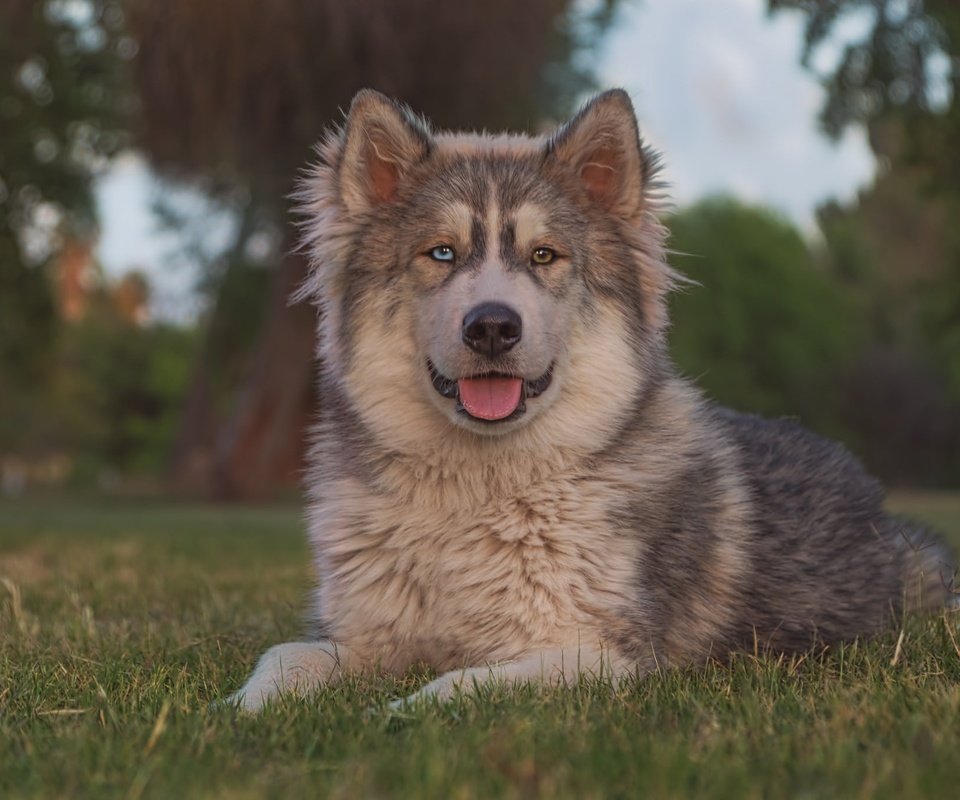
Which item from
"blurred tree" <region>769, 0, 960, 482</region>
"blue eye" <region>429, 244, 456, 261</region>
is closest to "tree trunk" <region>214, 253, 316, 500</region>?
"blurred tree" <region>769, 0, 960, 482</region>

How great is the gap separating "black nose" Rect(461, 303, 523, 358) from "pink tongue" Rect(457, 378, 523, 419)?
0.56 feet

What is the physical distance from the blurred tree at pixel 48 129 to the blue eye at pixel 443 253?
1320cm

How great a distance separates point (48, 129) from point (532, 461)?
51.7 ft

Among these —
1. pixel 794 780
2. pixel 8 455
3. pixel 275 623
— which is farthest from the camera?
pixel 8 455

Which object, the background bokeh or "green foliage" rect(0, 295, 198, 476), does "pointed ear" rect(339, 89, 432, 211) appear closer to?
the background bokeh

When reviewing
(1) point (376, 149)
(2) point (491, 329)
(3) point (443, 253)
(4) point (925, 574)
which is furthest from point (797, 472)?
(1) point (376, 149)

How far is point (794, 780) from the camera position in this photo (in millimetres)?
2881

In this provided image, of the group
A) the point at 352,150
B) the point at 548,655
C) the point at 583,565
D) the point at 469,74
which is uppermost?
the point at 469,74

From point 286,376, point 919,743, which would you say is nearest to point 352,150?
point 919,743

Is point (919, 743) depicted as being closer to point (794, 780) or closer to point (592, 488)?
point (794, 780)

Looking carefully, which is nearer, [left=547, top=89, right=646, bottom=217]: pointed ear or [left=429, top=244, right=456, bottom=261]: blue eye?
[left=429, top=244, right=456, bottom=261]: blue eye

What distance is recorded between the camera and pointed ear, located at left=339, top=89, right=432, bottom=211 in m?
5.24

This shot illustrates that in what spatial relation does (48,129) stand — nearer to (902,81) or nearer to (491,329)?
(902,81)

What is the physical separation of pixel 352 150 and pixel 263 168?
15.5 m
